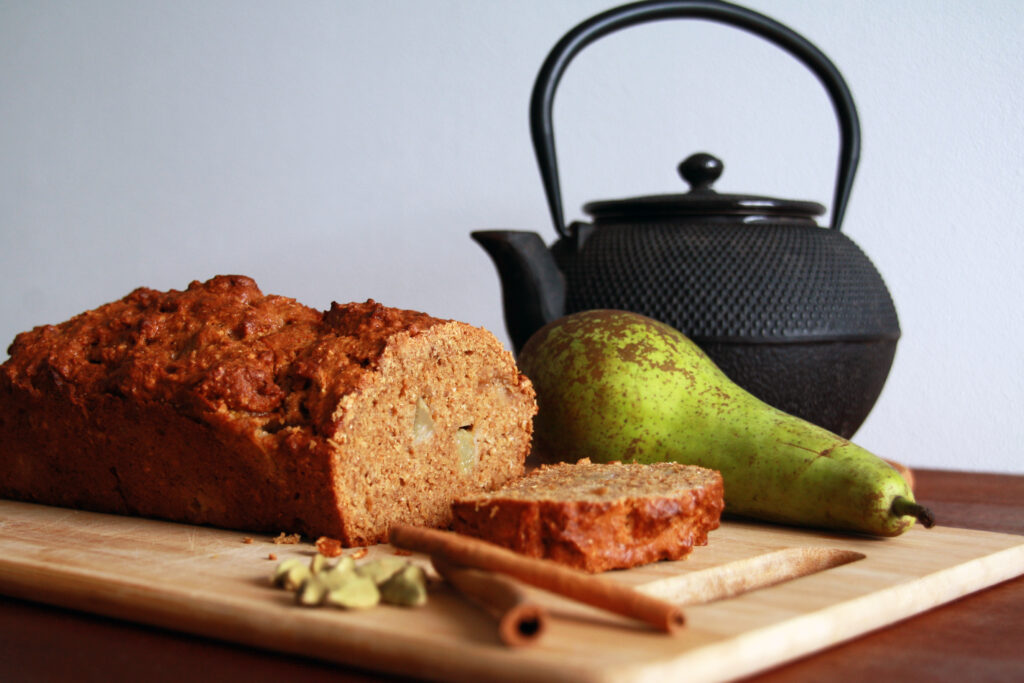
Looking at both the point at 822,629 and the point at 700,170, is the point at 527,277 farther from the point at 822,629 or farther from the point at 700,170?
the point at 822,629

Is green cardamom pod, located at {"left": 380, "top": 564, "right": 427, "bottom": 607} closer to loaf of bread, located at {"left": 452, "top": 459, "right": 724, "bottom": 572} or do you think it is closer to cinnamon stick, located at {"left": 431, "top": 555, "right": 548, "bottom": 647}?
cinnamon stick, located at {"left": 431, "top": 555, "right": 548, "bottom": 647}

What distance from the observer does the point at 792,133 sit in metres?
4.29

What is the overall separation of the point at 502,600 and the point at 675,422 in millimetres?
1124

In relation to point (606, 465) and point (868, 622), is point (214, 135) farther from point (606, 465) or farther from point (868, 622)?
point (868, 622)

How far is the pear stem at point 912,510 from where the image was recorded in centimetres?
190

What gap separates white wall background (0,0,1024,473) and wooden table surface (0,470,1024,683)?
112 inches

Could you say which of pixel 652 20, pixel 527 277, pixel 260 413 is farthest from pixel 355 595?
pixel 652 20

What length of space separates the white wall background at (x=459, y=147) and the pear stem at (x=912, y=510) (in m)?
2.58

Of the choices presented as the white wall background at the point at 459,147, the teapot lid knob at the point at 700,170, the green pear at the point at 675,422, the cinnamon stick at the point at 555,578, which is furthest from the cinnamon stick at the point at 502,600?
the white wall background at the point at 459,147

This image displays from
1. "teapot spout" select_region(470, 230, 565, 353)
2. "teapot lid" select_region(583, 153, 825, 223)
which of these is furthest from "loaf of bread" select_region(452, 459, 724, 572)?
"teapot lid" select_region(583, 153, 825, 223)

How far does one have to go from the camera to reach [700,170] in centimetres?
298

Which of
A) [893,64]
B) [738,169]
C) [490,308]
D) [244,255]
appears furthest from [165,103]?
[893,64]

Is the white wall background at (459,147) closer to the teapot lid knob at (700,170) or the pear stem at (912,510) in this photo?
the teapot lid knob at (700,170)

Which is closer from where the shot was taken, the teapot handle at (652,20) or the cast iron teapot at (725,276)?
the cast iron teapot at (725,276)
